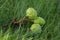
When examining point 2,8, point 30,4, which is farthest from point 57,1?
point 2,8

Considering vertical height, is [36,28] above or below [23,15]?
below

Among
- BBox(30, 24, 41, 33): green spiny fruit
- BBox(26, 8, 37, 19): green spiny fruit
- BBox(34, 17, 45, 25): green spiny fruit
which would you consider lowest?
Answer: BBox(30, 24, 41, 33): green spiny fruit

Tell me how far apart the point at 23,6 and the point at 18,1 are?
111 mm

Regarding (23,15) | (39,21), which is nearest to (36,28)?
(39,21)

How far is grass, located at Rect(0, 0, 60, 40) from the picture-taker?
88.6 inches

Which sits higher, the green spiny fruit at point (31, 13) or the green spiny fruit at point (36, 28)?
the green spiny fruit at point (31, 13)

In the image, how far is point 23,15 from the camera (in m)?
2.42

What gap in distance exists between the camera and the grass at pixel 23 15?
2.25 meters

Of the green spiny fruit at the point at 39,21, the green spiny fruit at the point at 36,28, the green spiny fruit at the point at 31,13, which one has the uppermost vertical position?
the green spiny fruit at the point at 31,13

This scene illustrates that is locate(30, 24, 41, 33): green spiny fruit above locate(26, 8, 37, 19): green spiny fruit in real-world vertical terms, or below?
below

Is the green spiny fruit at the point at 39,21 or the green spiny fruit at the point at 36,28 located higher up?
the green spiny fruit at the point at 39,21

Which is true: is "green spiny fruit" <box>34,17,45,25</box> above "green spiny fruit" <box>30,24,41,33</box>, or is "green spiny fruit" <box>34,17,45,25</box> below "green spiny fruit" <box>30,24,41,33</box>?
above

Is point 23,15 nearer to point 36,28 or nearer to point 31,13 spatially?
point 31,13

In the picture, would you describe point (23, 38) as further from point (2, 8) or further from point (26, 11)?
point (2, 8)
